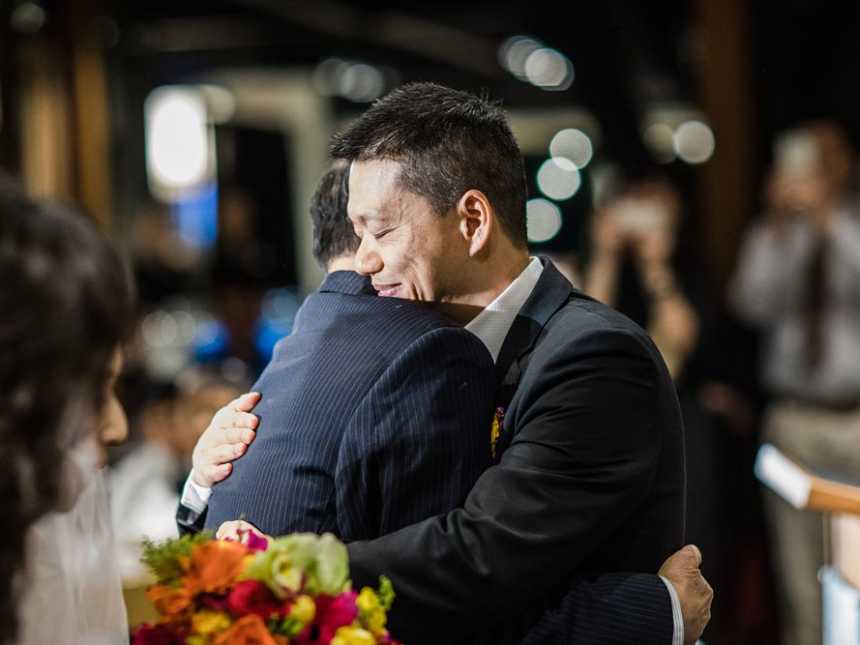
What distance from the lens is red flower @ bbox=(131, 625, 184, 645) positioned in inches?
60.7

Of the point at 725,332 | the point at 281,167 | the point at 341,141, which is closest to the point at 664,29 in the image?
the point at 281,167

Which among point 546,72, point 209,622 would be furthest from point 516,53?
point 209,622

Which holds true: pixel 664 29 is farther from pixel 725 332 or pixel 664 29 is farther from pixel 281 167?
pixel 725 332

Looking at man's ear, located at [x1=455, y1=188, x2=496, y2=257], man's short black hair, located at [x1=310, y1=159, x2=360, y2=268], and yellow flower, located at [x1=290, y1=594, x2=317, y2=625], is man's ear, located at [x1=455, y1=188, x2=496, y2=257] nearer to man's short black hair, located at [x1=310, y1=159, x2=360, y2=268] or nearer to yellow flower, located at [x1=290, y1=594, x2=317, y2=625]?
→ man's short black hair, located at [x1=310, y1=159, x2=360, y2=268]

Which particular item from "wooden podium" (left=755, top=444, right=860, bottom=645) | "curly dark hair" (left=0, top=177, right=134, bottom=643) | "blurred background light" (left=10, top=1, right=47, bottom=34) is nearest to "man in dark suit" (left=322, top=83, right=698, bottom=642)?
"curly dark hair" (left=0, top=177, right=134, bottom=643)

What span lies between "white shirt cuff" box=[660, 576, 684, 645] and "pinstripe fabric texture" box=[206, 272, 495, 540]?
34cm

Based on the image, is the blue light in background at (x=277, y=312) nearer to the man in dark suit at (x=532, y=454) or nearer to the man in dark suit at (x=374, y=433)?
the man in dark suit at (x=532, y=454)

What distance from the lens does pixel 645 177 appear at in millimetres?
4695

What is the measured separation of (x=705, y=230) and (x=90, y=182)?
3673 mm

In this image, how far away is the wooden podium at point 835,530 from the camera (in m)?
2.63

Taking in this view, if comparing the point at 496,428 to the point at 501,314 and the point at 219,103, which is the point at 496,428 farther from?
the point at 219,103

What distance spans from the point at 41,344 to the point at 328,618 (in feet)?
1.50

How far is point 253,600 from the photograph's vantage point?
58.8 inches

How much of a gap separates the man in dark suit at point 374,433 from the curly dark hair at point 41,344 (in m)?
0.48
